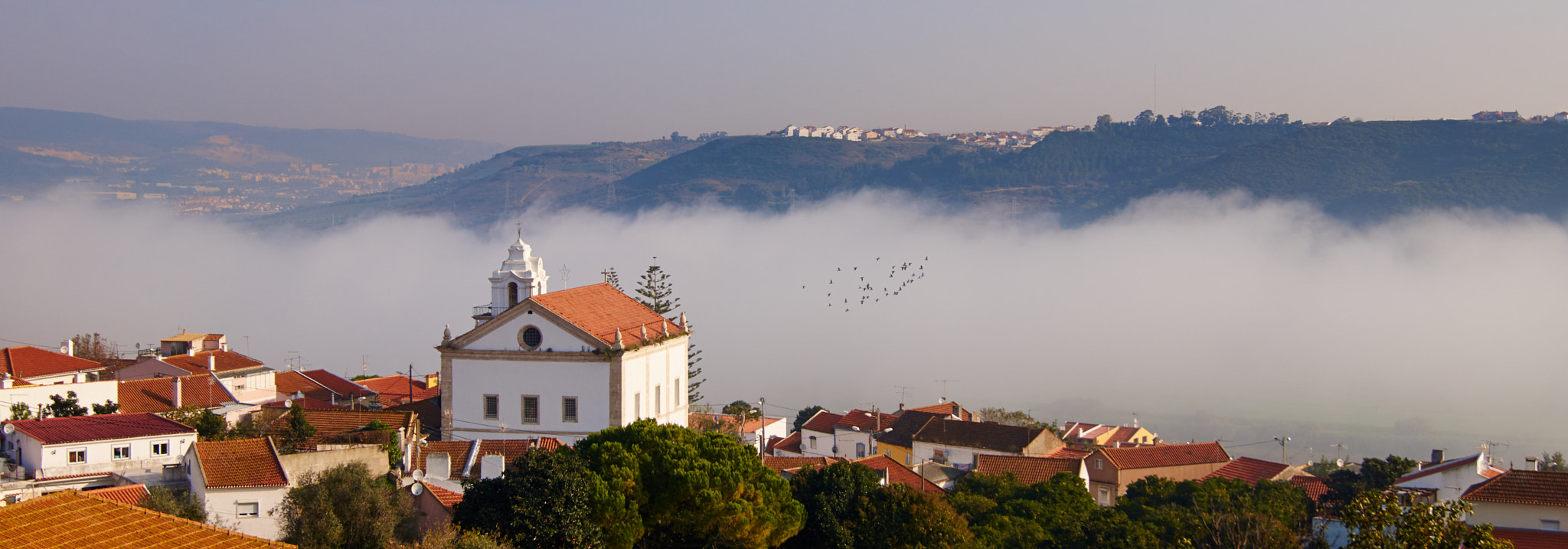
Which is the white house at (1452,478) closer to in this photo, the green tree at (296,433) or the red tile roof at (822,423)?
the green tree at (296,433)

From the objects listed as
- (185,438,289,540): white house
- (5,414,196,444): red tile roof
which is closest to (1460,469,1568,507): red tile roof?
(185,438,289,540): white house

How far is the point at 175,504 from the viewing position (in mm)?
26422

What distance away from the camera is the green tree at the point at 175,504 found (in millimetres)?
25312

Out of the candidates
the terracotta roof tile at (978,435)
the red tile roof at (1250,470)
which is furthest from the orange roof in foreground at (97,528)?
the terracotta roof tile at (978,435)

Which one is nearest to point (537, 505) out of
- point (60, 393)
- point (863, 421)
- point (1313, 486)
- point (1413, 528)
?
point (1413, 528)

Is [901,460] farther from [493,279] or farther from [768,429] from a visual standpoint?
[493,279]

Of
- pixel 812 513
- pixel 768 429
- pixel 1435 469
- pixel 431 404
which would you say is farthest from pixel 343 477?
pixel 768 429

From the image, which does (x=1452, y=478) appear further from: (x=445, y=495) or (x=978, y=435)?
(x=445, y=495)

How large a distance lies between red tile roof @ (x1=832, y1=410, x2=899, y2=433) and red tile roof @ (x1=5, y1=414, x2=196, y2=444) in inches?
1430

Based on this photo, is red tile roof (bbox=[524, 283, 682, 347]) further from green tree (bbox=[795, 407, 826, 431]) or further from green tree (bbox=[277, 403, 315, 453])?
green tree (bbox=[795, 407, 826, 431])

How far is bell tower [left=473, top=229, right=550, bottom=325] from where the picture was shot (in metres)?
46.9

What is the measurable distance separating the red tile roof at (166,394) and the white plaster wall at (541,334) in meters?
12.1

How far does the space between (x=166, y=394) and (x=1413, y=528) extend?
43.4 metres

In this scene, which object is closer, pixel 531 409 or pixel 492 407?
pixel 531 409
